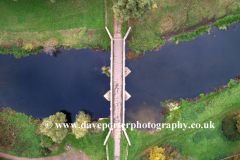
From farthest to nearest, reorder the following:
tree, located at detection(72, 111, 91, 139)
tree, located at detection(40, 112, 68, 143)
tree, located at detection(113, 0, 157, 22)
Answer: tree, located at detection(72, 111, 91, 139) < tree, located at detection(40, 112, 68, 143) < tree, located at detection(113, 0, 157, 22)

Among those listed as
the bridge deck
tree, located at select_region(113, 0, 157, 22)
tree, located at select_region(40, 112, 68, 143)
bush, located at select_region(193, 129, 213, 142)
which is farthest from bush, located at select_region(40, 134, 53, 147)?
bush, located at select_region(193, 129, 213, 142)

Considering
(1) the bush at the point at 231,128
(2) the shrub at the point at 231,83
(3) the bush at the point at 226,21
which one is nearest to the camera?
(1) the bush at the point at 231,128

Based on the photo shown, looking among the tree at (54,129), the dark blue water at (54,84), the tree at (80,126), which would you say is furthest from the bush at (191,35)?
the tree at (54,129)

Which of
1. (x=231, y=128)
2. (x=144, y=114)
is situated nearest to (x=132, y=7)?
(x=144, y=114)

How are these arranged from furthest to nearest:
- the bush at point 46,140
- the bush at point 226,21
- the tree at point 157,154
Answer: the bush at point 226,21
the bush at point 46,140
the tree at point 157,154

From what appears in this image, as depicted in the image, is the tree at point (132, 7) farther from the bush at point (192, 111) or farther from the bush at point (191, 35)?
the bush at point (192, 111)

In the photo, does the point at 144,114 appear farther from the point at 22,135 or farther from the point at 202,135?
the point at 22,135

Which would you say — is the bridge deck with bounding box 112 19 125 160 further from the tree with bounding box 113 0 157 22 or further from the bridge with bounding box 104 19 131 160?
the tree with bounding box 113 0 157 22
